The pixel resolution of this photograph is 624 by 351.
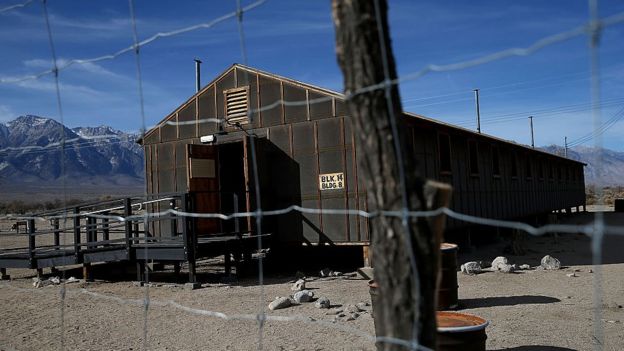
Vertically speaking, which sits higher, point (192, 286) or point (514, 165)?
point (514, 165)

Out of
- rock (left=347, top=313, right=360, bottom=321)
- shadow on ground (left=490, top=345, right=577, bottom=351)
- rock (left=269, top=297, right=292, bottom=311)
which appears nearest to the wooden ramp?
rock (left=269, top=297, right=292, bottom=311)

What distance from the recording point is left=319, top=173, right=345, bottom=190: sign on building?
11.8 meters

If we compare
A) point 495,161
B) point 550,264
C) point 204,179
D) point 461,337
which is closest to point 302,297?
point 461,337

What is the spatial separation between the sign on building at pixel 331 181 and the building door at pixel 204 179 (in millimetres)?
2462

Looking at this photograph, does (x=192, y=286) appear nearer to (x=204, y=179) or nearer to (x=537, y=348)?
(x=204, y=179)

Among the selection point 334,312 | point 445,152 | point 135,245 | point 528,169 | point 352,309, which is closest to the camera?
point 352,309

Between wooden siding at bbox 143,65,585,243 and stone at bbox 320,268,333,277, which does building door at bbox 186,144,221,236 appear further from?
stone at bbox 320,268,333,277

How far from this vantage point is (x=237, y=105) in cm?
1309

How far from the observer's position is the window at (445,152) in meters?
14.4

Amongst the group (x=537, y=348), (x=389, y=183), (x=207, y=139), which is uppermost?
(x=207, y=139)

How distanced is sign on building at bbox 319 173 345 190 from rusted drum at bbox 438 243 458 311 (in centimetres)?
466

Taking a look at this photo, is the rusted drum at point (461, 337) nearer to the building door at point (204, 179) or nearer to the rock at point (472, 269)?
the rock at point (472, 269)

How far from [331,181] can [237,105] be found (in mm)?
3088

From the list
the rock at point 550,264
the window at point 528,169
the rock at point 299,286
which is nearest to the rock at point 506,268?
the rock at point 550,264
